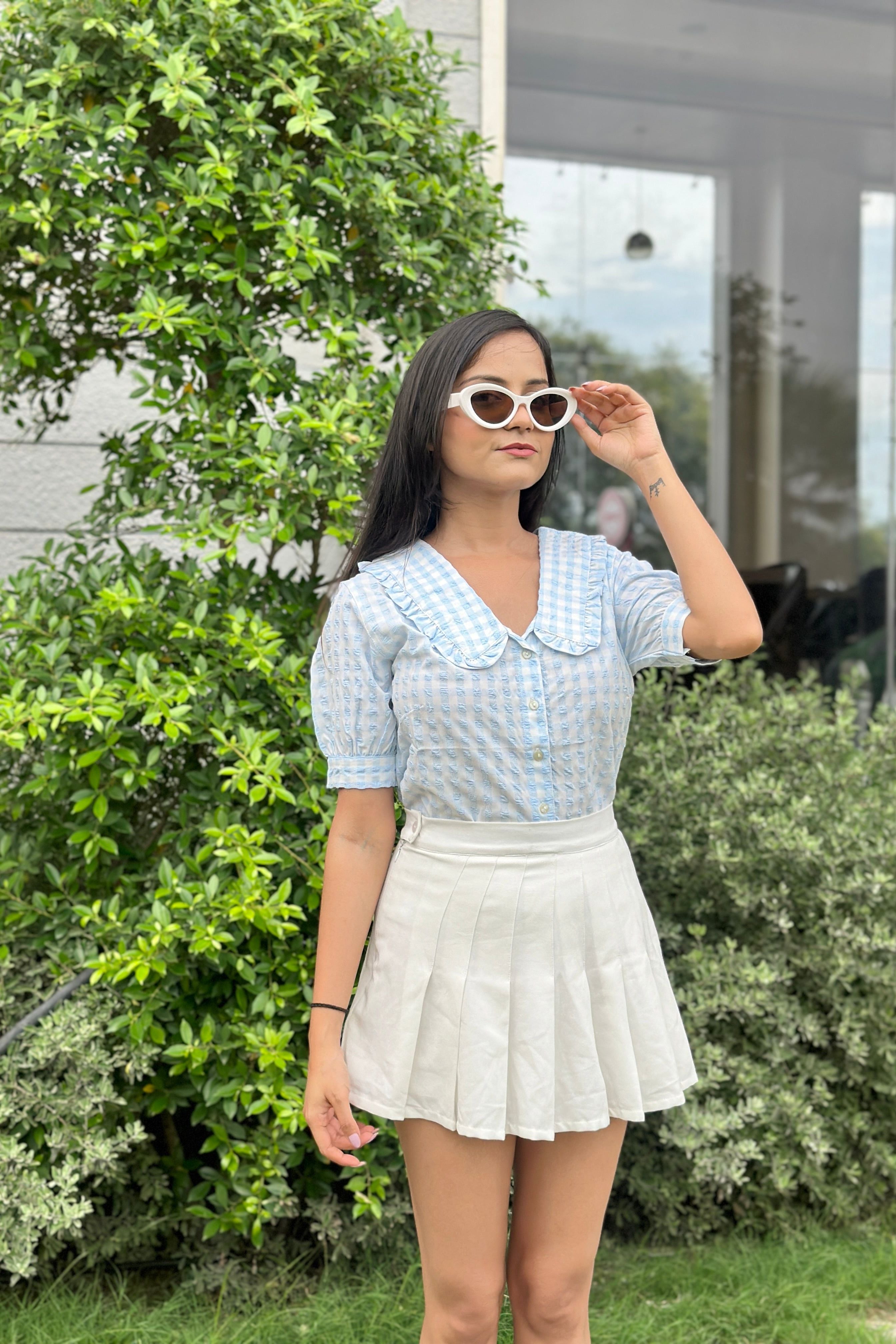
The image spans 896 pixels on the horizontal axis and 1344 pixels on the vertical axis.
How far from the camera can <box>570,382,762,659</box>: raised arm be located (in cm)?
169

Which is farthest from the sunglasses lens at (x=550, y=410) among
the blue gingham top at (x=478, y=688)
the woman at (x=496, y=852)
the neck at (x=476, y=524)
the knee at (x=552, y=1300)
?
the knee at (x=552, y=1300)

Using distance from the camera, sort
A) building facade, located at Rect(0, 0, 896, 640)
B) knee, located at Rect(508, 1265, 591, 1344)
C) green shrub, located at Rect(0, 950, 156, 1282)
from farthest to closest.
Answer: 1. building facade, located at Rect(0, 0, 896, 640)
2. green shrub, located at Rect(0, 950, 156, 1282)
3. knee, located at Rect(508, 1265, 591, 1344)

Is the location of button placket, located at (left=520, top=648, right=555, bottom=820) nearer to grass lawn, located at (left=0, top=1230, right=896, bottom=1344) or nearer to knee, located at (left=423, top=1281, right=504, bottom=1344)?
knee, located at (left=423, top=1281, right=504, bottom=1344)

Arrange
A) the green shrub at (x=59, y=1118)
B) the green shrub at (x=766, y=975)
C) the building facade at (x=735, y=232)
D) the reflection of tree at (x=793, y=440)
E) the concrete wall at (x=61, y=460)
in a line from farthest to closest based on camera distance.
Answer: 1. the reflection of tree at (x=793, y=440)
2. the building facade at (x=735, y=232)
3. the concrete wall at (x=61, y=460)
4. the green shrub at (x=766, y=975)
5. the green shrub at (x=59, y=1118)

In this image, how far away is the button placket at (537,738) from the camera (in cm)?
171

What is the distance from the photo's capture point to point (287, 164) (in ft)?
8.87

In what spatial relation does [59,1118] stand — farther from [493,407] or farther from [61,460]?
[61,460]

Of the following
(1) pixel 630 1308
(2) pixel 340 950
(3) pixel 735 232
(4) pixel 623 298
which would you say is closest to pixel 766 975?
(1) pixel 630 1308

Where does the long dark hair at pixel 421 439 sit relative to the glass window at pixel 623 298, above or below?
below

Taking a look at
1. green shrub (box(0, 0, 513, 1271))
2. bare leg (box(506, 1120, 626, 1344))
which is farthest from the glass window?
bare leg (box(506, 1120, 626, 1344))

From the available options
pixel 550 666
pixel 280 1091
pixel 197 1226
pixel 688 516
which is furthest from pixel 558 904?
pixel 197 1226

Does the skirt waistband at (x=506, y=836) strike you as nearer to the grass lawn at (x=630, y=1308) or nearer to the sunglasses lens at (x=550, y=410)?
the sunglasses lens at (x=550, y=410)

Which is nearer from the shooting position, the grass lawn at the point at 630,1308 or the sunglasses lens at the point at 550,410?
the sunglasses lens at the point at 550,410

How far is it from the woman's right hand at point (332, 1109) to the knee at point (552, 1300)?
0.33 m
